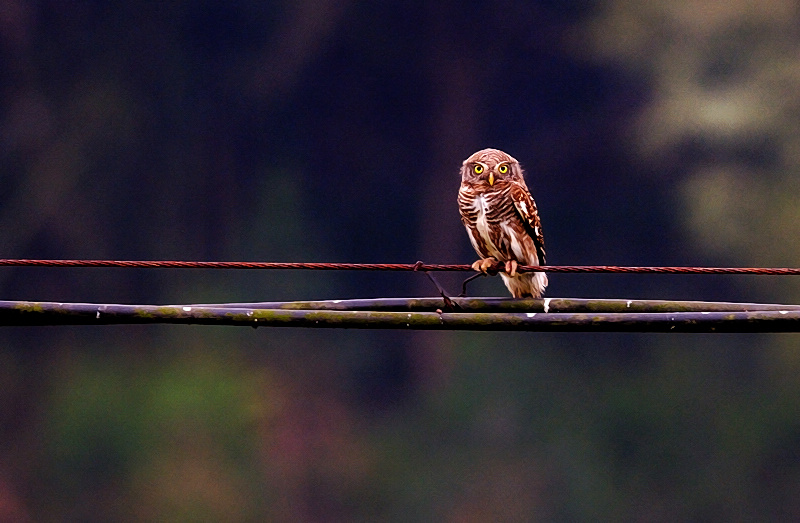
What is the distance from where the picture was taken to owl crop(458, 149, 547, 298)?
3.34 m

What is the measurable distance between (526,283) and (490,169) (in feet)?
1.45

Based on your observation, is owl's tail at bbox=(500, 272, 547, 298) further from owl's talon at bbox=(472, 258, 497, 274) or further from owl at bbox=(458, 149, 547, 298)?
owl's talon at bbox=(472, 258, 497, 274)

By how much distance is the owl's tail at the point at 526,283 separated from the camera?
3434mm

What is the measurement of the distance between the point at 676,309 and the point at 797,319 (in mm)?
297

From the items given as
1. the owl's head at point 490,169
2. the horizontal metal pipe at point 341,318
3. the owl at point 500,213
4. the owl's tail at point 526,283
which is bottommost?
the horizontal metal pipe at point 341,318

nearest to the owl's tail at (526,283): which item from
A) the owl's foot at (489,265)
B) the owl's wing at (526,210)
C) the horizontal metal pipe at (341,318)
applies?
the owl's wing at (526,210)

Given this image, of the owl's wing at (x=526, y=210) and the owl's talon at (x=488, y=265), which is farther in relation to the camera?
the owl's wing at (x=526, y=210)

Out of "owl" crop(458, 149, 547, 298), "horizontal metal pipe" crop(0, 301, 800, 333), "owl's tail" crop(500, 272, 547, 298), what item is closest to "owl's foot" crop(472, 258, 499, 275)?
"owl" crop(458, 149, 547, 298)

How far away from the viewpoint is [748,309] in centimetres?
196

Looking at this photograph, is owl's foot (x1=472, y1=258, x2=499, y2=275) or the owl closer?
owl's foot (x1=472, y1=258, x2=499, y2=275)

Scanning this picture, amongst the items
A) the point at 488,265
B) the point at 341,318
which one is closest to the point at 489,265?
the point at 488,265

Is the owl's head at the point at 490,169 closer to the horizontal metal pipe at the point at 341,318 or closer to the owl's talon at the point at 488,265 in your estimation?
the owl's talon at the point at 488,265

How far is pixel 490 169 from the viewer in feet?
11.1

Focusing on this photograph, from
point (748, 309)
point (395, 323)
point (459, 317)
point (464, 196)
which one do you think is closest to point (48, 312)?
point (395, 323)
